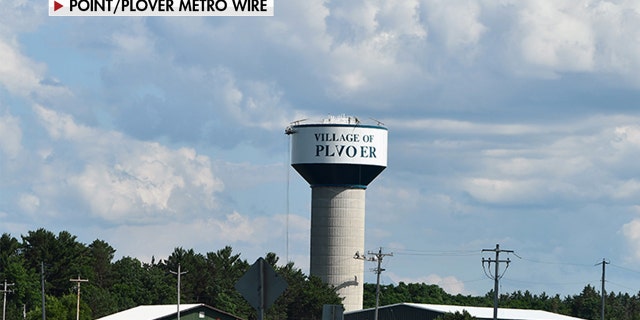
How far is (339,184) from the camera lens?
502ft

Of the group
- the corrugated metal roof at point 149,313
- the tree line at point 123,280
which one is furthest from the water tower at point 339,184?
the corrugated metal roof at point 149,313

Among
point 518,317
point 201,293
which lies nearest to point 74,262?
point 201,293

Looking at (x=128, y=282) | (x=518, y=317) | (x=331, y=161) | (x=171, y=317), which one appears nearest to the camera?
(x=171, y=317)

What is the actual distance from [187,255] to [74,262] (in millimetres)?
21171

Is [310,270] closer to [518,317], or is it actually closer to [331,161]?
[331,161]

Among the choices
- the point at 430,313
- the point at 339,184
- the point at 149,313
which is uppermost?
the point at 339,184

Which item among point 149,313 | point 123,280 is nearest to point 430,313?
point 149,313

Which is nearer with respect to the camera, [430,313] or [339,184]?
[430,313]

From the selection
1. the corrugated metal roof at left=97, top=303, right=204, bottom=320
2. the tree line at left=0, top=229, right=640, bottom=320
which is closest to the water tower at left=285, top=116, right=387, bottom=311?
the tree line at left=0, top=229, right=640, bottom=320

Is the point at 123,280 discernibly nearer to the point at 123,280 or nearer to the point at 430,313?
the point at 123,280

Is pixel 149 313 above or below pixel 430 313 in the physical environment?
below

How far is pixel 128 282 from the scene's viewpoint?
162 m

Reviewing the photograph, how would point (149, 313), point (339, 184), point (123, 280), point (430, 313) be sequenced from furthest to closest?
point (123, 280), point (339, 184), point (430, 313), point (149, 313)

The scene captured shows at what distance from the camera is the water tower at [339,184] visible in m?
150
